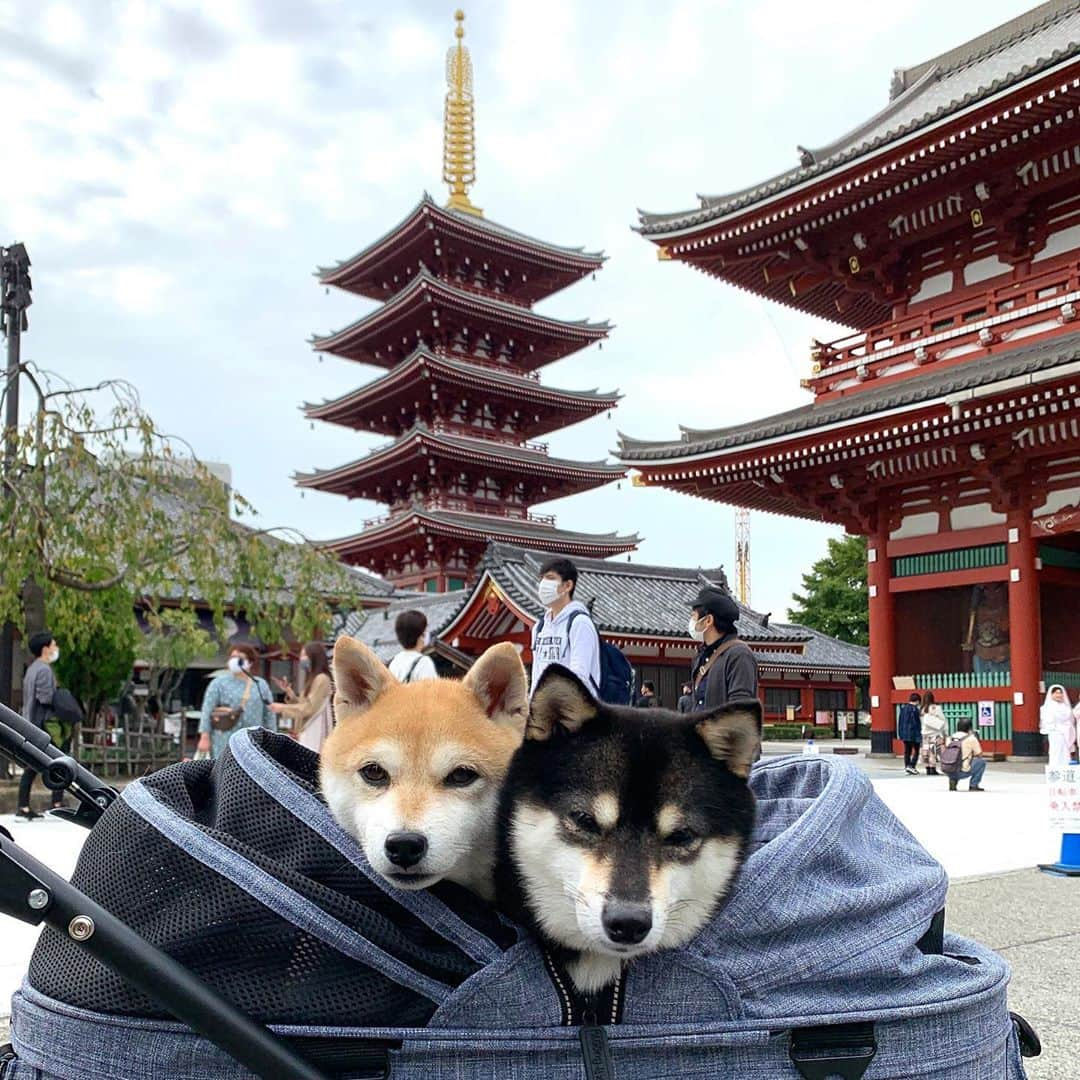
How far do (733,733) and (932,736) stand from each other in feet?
45.5

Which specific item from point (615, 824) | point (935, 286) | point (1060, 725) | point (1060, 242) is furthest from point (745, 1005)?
point (935, 286)

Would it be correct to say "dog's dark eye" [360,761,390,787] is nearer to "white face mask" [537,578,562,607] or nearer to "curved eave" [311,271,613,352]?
"white face mask" [537,578,562,607]

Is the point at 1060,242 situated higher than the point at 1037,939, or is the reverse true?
the point at 1060,242

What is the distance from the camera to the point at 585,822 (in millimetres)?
1610

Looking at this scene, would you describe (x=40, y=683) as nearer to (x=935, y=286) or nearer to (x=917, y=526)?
(x=917, y=526)

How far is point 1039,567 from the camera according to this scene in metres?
14.6

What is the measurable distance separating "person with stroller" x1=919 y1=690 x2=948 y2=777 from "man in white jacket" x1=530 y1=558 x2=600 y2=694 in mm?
10311

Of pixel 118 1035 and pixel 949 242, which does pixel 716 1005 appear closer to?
pixel 118 1035

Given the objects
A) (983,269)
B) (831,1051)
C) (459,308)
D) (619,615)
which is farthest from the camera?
(459,308)

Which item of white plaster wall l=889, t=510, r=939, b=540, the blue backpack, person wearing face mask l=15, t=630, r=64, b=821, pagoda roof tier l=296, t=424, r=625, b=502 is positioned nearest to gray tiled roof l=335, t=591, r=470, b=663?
pagoda roof tier l=296, t=424, r=625, b=502

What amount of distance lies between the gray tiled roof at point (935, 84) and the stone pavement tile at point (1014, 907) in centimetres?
1096

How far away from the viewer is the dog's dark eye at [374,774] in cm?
189

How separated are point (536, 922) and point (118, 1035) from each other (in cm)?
65

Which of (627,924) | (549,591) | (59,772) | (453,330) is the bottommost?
(627,924)
